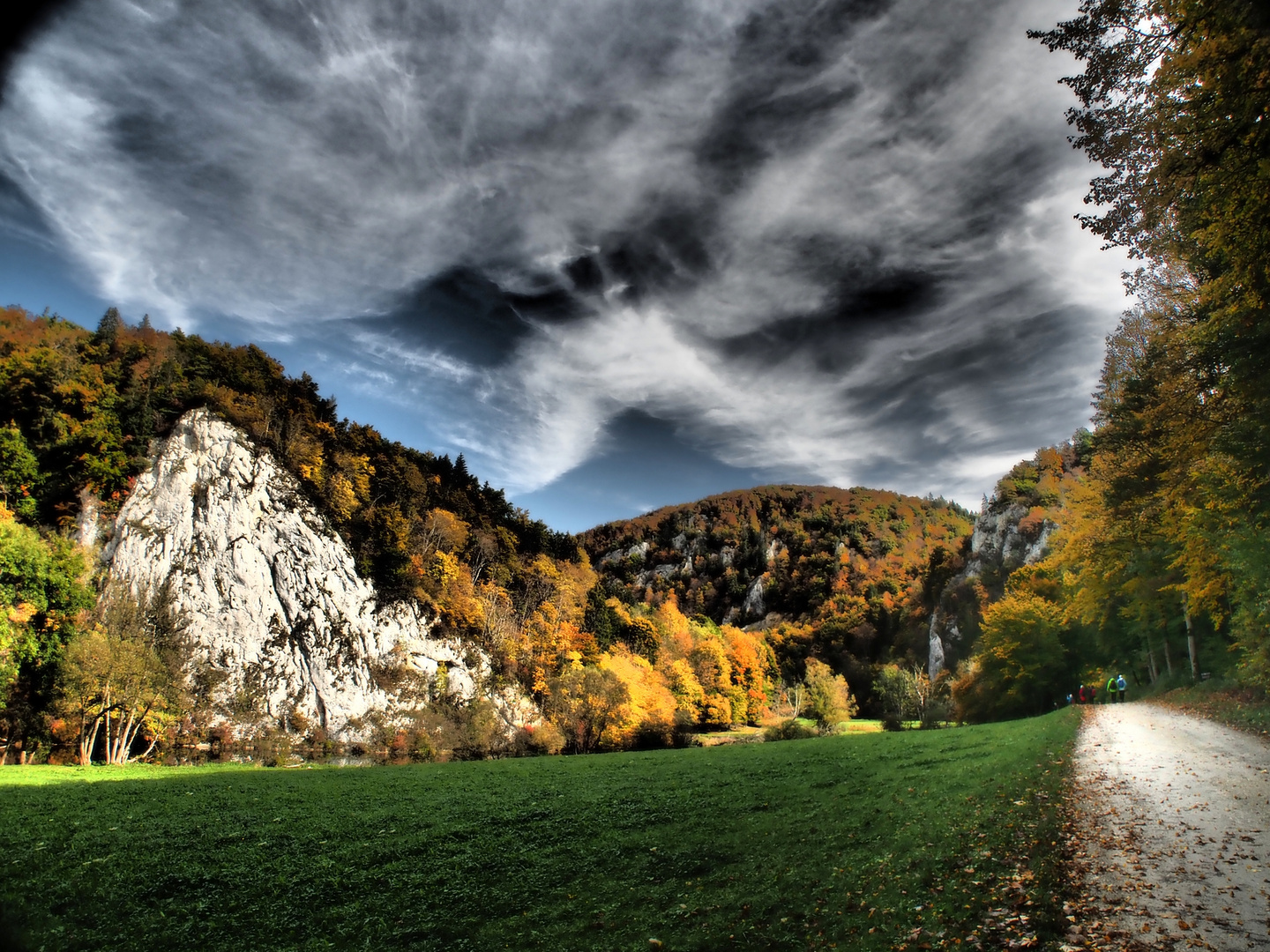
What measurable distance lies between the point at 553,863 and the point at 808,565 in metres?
144

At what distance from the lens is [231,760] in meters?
35.1

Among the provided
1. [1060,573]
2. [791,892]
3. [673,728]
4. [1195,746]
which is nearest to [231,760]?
[673,728]

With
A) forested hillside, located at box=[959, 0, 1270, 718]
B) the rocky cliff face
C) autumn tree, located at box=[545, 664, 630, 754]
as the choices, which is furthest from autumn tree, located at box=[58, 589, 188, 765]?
forested hillside, located at box=[959, 0, 1270, 718]

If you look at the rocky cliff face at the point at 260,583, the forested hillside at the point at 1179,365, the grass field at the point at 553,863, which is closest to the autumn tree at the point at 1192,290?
the forested hillside at the point at 1179,365

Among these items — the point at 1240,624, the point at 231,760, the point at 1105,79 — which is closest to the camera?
the point at 1105,79

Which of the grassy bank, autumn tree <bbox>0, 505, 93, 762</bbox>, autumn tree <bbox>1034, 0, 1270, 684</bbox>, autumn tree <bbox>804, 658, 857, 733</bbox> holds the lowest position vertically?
autumn tree <bbox>804, 658, 857, 733</bbox>

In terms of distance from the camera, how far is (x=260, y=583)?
1724 inches

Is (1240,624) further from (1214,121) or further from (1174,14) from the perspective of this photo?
(1174,14)

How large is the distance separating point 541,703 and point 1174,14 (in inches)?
2105

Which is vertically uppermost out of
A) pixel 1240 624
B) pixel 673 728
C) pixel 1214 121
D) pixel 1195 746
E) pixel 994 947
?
pixel 1214 121

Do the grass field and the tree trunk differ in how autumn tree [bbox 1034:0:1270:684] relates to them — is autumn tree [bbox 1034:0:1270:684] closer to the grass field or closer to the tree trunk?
the tree trunk

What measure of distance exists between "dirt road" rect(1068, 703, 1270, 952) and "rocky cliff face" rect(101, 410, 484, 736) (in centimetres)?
4723

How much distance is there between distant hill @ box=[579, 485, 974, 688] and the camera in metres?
107

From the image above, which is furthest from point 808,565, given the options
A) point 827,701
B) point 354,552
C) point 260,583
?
point 260,583
